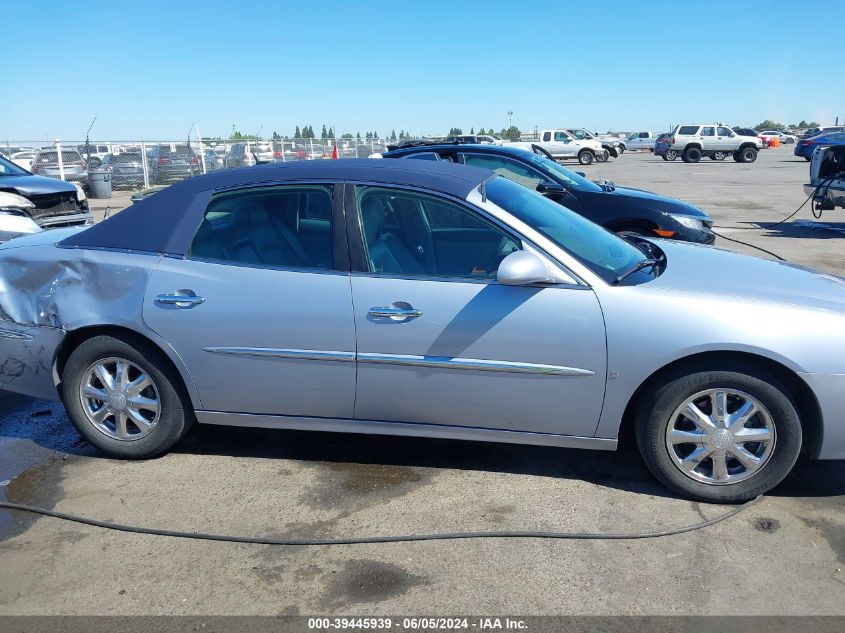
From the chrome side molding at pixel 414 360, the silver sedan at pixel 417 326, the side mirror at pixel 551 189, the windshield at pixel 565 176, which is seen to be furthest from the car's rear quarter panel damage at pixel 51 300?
the windshield at pixel 565 176

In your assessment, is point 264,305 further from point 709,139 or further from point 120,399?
point 709,139

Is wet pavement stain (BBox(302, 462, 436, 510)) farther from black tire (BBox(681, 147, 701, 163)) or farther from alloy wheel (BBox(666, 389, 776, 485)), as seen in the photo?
black tire (BBox(681, 147, 701, 163))

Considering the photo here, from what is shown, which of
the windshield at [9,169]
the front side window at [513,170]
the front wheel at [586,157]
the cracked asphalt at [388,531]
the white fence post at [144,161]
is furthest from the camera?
the front wheel at [586,157]

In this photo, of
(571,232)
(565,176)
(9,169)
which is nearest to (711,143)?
(565,176)

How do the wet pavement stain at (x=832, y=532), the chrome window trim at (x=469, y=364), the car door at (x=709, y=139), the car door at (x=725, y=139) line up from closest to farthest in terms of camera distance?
the wet pavement stain at (x=832, y=532)
the chrome window trim at (x=469, y=364)
the car door at (x=725, y=139)
the car door at (x=709, y=139)

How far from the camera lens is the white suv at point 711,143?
3984 centimetres

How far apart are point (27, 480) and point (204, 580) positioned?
1558mm

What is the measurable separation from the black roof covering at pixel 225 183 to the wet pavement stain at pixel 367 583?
1.88 metres

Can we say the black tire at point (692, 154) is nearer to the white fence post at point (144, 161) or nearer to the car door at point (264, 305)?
the white fence post at point (144, 161)

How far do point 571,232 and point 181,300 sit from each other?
2.13 meters

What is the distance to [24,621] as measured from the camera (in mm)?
2818

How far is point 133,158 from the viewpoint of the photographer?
25000mm

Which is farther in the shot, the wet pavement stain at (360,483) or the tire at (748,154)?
the tire at (748,154)

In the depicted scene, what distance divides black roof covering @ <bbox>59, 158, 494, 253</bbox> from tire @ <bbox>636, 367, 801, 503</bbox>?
4.80 ft
